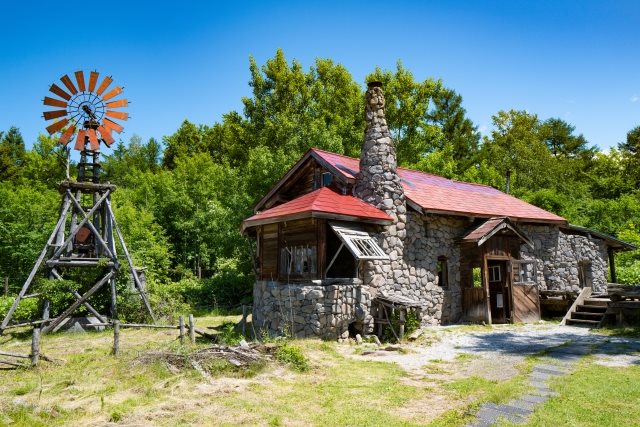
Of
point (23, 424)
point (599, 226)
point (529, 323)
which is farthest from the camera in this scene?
point (599, 226)

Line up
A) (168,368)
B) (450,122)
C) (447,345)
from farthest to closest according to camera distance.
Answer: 1. (450,122)
2. (447,345)
3. (168,368)

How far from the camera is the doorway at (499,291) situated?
59.7ft

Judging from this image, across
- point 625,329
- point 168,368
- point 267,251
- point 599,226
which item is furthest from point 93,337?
point 599,226

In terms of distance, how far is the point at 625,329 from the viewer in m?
15.2

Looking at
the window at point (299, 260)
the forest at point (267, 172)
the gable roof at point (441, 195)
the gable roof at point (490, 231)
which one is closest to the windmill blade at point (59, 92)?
the forest at point (267, 172)

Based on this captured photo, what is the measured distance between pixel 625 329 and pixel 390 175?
9.54m

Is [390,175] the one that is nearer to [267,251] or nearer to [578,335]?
[267,251]

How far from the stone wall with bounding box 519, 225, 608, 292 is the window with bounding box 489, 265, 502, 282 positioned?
1688 millimetres

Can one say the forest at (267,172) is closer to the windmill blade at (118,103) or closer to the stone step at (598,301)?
the windmill blade at (118,103)

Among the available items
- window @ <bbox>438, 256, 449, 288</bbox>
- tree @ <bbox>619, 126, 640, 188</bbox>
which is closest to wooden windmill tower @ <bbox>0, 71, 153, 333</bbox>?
window @ <bbox>438, 256, 449, 288</bbox>

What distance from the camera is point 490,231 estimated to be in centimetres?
1741

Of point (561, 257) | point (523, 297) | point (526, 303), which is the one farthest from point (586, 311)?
point (561, 257)

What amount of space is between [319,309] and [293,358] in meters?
3.19

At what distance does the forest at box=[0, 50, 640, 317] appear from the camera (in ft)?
85.6
